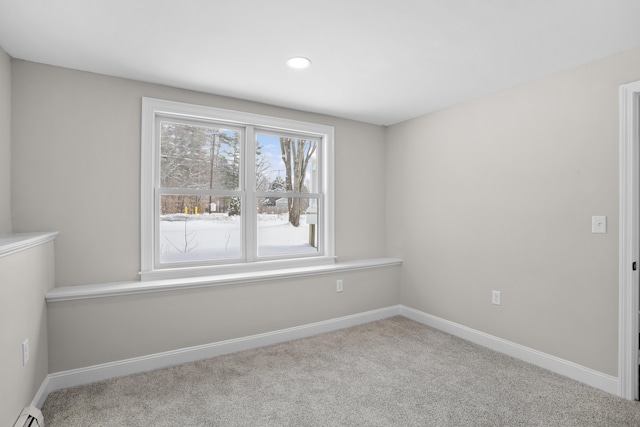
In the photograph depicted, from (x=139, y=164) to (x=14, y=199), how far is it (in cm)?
84

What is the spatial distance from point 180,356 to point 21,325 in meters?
1.15

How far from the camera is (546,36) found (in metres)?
2.09

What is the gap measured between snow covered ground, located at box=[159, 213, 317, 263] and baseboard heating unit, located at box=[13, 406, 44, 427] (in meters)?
1.31

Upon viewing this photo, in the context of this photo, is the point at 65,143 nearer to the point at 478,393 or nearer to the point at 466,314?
the point at 478,393

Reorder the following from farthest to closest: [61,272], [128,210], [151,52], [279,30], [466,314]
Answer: [466,314] < [128,210] < [61,272] < [151,52] < [279,30]

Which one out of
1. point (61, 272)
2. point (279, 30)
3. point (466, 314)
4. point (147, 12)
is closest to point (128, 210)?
point (61, 272)

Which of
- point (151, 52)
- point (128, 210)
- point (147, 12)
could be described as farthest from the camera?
point (128, 210)

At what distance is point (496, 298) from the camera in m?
3.06

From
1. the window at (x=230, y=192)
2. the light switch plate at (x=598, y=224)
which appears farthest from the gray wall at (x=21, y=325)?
the light switch plate at (x=598, y=224)

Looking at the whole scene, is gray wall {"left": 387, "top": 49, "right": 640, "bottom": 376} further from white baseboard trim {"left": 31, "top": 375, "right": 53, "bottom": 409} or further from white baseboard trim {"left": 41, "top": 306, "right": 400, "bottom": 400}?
white baseboard trim {"left": 31, "top": 375, "right": 53, "bottom": 409}

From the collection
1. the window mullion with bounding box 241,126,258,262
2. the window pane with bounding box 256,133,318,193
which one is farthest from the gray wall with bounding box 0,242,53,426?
the window pane with bounding box 256,133,318,193

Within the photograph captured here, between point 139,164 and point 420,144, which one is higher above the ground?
point 420,144

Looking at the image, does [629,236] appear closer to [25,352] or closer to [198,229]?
[198,229]

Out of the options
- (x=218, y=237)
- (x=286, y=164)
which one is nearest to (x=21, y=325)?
(x=218, y=237)
